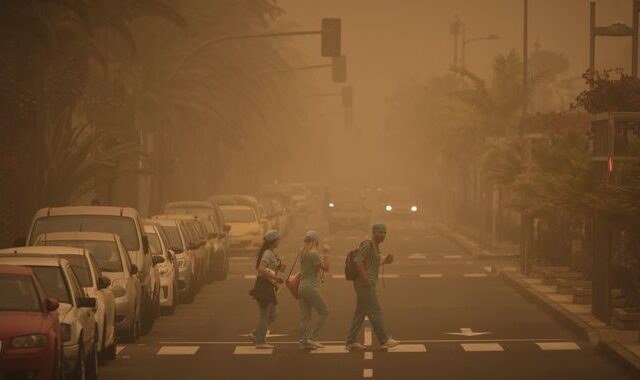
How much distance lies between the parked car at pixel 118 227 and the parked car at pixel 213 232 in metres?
10.8

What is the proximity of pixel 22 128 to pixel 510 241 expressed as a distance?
26.0 m

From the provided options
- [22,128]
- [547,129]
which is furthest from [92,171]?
[547,129]

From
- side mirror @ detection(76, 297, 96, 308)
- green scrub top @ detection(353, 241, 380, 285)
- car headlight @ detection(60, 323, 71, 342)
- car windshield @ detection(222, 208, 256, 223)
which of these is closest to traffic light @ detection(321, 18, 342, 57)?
car windshield @ detection(222, 208, 256, 223)

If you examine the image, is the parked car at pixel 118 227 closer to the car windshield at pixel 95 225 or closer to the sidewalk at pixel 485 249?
the car windshield at pixel 95 225

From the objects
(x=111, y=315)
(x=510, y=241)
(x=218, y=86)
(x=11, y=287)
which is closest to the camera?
(x=11, y=287)

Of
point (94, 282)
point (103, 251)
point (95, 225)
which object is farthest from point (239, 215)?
point (94, 282)

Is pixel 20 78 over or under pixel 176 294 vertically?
over

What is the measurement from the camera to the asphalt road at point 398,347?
2091 cm

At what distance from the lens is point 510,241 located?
58969mm

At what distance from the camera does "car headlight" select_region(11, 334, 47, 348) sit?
16203mm

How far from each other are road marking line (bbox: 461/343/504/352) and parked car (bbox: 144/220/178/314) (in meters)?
6.87

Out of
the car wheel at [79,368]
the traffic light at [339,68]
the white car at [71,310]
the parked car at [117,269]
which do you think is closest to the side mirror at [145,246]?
the parked car at [117,269]

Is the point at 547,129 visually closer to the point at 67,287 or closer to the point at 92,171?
the point at 92,171

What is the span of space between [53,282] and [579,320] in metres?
10.3
